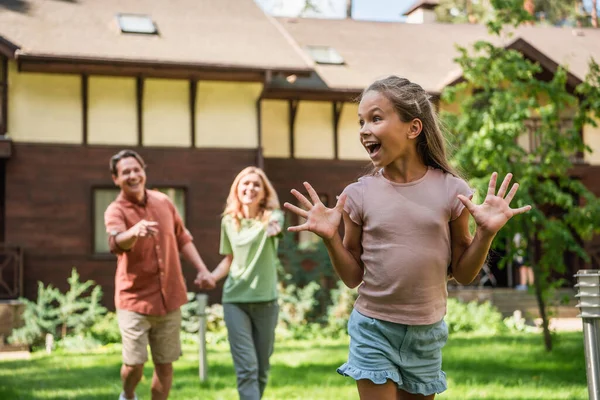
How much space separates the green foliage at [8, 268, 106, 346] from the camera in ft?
50.3

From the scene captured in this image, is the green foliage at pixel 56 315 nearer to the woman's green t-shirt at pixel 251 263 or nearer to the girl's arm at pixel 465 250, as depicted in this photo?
the woman's green t-shirt at pixel 251 263

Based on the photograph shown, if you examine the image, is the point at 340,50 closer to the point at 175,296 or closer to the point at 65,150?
the point at 65,150

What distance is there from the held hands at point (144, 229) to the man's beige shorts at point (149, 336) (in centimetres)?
78

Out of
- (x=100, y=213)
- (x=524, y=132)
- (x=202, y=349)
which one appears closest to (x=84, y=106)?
(x=100, y=213)

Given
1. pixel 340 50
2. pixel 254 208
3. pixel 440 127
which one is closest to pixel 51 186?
pixel 340 50

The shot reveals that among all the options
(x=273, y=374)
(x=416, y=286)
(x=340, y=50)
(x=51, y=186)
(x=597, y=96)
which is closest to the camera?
(x=416, y=286)

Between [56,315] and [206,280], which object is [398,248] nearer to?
[206,280]

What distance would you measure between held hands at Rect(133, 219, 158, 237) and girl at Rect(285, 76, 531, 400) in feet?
8.42

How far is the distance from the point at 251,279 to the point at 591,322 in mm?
2715

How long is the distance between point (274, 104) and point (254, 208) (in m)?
12.5

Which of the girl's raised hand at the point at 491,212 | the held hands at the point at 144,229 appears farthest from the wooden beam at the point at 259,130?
the girl's raised hand at the point at 491,212

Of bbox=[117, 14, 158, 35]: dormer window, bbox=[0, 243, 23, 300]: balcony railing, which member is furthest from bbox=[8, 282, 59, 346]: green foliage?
bbox=[117, 14, 158, 35]: dormer window

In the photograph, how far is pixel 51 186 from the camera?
1727cm

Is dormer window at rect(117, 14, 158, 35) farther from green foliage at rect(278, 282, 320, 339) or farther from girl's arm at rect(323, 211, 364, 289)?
girl's arm at rect(323, 211, 364, 289)
